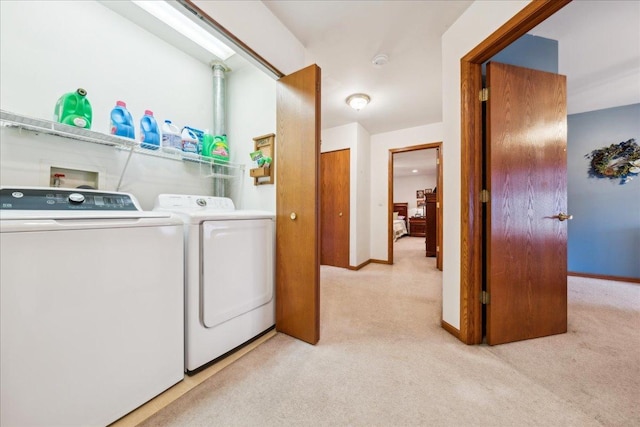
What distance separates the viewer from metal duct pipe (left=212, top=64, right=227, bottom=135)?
2.17 meters

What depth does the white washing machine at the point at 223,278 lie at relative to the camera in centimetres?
126

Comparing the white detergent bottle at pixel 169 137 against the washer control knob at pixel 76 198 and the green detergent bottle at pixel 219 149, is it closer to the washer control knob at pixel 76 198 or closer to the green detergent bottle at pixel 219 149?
the green detergent bottle at pixel 219 149

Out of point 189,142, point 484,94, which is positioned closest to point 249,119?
point 189,142

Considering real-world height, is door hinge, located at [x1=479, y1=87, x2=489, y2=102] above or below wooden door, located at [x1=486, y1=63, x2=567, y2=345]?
above

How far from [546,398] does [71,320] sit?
2.19 meters

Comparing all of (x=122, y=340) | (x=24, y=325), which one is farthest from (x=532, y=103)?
(x=24, y=325)

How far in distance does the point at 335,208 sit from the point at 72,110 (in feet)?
10.5

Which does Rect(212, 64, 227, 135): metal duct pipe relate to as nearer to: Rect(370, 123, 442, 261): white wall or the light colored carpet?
the light colored carpet

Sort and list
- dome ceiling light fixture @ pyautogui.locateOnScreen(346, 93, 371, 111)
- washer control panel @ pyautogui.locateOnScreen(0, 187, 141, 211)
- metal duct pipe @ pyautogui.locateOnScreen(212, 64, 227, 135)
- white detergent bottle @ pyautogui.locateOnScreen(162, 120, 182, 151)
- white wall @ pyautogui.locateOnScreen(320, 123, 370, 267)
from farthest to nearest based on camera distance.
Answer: white wall @ pyautogui.locateOnScreen(320, 123, 370, 267) → dome ceiling light fixture @ pyautogui.locateOnScreen(346, 93, 371, 111) → metal duct pipe @ pyautogui.locateOnScreen(212, 64, 227, 135) → white detergent bottle @ pyautogui.locateOnScreen(162, 120, 182, 151) → washer control panel @ pyautogui.locateOnScreen(0, 187, 141, 211)

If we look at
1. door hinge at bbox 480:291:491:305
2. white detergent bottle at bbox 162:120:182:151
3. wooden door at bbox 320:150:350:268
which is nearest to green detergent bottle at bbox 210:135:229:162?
white detergent bottle at bbox 162:120:182:151

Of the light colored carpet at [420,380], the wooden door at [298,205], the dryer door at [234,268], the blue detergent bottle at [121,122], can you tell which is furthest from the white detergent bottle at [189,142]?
the light colored carpet at [420,380]

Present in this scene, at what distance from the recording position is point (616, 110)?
3.12 metres

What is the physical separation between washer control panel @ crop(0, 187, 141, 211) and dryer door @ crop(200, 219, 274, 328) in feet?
1.45

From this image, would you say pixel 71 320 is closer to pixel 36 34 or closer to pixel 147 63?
pixel 36 34
